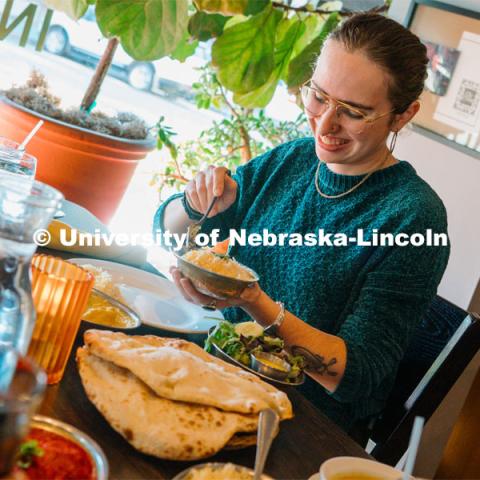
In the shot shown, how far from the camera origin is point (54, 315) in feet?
3.09

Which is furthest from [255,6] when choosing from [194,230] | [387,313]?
[387,313]

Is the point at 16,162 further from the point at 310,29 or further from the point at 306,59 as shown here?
the point at 310,29

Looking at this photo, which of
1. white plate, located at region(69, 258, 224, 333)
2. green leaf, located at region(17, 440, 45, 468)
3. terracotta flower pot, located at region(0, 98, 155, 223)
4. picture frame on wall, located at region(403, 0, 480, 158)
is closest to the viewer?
green leaf, located at region(17, 440, 45, 468)

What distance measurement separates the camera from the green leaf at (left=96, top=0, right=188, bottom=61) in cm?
234

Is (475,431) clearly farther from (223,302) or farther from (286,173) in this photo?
(286,173)

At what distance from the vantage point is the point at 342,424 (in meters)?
1.77

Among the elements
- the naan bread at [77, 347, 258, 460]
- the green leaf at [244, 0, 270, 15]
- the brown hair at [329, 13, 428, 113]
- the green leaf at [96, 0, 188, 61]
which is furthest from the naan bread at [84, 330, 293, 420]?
the green leaf at [244, 0, 270, 15]

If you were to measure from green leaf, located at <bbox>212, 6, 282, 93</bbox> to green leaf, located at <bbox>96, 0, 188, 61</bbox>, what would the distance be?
0.21 m

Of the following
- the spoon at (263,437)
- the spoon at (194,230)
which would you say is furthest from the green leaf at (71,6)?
the spoon at (263,437)

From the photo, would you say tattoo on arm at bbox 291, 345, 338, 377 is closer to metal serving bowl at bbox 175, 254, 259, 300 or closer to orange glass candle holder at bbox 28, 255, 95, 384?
metal serving bowl at bbox 175, 254, 259, 300

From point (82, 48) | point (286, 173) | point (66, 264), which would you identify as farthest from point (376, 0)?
point (82, 48)

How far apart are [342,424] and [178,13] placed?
151 centimetres

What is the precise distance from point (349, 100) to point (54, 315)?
1020mm

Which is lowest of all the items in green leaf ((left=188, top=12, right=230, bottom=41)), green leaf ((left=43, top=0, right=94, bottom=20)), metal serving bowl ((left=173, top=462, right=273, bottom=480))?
metal serving bowl ((left=173, top=462, right=273, bottom=480))
